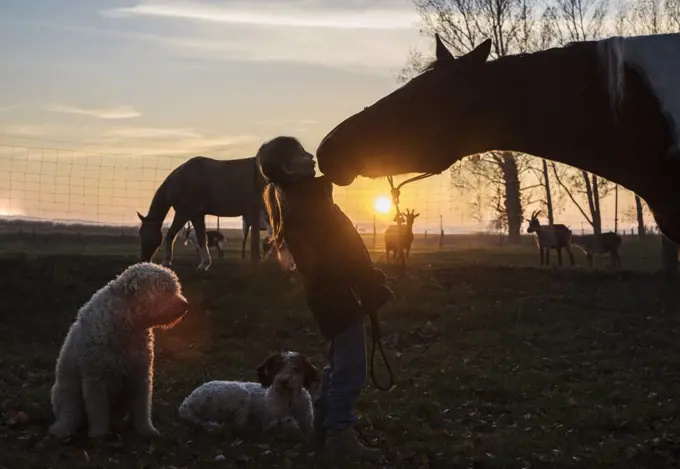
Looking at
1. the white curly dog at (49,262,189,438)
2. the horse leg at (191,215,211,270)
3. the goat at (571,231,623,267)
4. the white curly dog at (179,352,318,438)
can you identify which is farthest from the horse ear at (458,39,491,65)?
the goat at (571,231,623,267)

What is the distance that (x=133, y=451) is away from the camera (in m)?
5.50

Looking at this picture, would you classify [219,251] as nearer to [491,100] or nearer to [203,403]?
[203,403]

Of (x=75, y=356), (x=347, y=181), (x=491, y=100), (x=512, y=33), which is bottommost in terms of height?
(x=75, y=356)

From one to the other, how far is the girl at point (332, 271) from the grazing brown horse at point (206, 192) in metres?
11.2

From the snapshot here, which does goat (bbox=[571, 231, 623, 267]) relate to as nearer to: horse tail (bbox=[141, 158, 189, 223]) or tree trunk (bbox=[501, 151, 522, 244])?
tree trunk (bbox=[501, 151, 522, 244])

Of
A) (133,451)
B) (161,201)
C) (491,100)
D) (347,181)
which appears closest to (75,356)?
(133,451)

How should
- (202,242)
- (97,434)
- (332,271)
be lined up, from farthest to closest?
(202,242)
(97,434)
(332,271)

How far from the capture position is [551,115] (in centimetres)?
323

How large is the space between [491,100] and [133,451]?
3.57 metres

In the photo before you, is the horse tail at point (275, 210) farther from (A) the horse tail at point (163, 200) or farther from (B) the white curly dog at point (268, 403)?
(A) the horse tail at point (163, 200)

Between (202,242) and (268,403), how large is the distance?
982 cm

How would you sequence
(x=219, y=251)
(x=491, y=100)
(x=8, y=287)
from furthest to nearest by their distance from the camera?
(x=219, y=251) < (x=8, y=287) < (x=491, y=100)

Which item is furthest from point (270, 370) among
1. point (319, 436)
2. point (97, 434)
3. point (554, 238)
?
point (554, 238)

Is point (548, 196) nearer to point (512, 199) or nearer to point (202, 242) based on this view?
point (512, 199)
